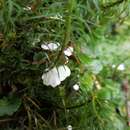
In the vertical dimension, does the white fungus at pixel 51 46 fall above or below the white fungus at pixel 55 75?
above

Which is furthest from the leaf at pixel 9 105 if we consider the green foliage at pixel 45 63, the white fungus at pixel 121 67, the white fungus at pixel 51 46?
the white fungus at pixel 121 67

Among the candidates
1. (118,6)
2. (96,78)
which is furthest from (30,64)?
(96,78)

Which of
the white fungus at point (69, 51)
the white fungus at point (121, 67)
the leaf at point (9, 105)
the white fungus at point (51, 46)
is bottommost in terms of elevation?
the leaf at point (9, 105)

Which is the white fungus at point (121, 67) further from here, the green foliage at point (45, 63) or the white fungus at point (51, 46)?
the white fungus at point (51, 46)

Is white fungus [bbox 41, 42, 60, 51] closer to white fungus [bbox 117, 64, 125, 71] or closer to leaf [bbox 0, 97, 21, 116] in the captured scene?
leaf [bbox 0, 97, 21, 116]

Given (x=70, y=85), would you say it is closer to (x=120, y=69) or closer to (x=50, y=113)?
(x=50, y=113)

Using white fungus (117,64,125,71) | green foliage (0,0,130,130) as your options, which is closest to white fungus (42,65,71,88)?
green foliage (0,0,130,130)

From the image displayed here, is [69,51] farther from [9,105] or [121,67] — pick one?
[121,67]

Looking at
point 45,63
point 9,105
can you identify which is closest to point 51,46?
point 45,63

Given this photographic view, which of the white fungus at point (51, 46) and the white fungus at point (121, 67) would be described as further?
the white fungus at point (121, 67)
